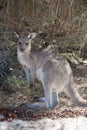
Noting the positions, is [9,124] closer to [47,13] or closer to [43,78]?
[43,78]

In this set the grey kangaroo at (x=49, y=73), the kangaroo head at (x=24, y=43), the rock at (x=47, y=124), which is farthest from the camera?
the kangaroo head at (x=24, y=43)

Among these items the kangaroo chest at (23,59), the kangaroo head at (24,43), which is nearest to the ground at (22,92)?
the kangaroo chest at (23,59)

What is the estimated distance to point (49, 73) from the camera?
6.80 meters

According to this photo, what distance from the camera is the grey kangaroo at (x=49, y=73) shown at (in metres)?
6.82

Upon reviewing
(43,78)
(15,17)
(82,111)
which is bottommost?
(82,111)

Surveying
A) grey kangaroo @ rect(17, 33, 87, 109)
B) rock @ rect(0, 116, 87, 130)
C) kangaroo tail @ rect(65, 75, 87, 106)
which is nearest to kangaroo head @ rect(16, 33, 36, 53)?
grey kangaroo @ rect(17, 33, 87, 109)

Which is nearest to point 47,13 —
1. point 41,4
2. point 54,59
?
point 41,4

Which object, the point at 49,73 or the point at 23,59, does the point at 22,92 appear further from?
the point at 49,73

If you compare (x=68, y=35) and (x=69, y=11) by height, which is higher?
(x=69, y=11)

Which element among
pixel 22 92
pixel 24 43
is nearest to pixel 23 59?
pixel 24 43

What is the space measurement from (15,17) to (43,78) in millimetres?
1985

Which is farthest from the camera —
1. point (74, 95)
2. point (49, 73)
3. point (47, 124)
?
point (74, 95)

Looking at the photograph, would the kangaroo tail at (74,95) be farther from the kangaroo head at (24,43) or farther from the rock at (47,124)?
the kangaroo head at (24,43)

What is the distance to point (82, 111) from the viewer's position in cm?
675
